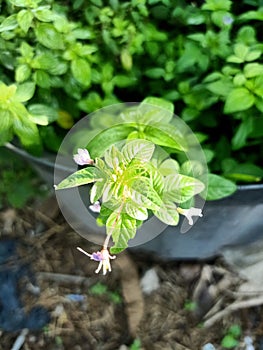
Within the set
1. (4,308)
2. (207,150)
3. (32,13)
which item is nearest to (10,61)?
(32,13)

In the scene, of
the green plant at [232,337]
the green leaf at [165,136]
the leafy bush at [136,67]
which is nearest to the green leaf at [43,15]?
the leafy bush at [136,67]

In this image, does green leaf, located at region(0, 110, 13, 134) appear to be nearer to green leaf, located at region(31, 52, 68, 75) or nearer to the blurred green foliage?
green leaf, located at region(31, 52, 68, 75)

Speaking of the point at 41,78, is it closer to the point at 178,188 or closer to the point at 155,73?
the point at 155,73

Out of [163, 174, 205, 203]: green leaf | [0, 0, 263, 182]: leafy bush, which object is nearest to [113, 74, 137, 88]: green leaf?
[0, 0, 263, 182]: leafy bush

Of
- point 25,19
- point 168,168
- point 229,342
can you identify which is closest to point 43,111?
point 25,19

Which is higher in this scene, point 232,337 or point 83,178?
point 83,178

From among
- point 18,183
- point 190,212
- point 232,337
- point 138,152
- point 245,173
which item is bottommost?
point 232,337
